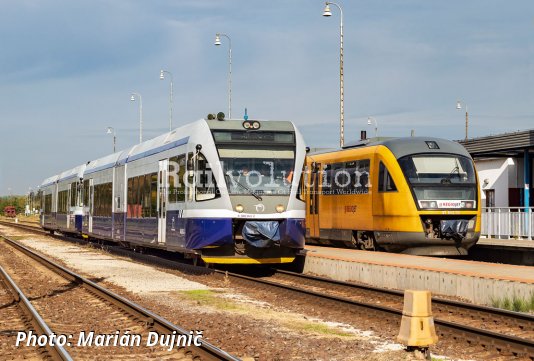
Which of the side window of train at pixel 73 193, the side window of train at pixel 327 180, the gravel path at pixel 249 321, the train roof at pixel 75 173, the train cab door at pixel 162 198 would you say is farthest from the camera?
the side window of train at pixel 73 193

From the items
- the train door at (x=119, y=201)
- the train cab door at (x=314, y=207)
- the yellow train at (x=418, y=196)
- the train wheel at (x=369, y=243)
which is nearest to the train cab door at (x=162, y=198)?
the yellow train at (x=418, y=196)

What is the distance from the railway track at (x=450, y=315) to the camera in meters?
9.96

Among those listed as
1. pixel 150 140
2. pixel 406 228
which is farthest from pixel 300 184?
pixel 150 140

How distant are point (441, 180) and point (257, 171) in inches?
250

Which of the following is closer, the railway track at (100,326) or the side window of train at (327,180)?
the railway track at (100,326)

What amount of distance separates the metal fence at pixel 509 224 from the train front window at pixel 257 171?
518 inches

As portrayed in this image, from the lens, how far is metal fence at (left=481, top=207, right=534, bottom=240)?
2847cm

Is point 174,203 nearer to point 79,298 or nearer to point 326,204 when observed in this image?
point 79,298

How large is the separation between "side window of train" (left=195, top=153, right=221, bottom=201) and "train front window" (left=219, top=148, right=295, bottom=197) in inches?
12.3

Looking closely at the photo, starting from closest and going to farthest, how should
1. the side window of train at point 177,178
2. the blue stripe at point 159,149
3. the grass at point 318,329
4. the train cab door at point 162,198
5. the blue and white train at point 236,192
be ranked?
1. the grass at point 318,329
2. the blue and white train at point 236,192
3. the side window of train at point 177,178
4. the blue stripe at point 159,149
5. the train cab door at point 162,198

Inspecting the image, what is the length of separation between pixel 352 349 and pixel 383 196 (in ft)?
43.9

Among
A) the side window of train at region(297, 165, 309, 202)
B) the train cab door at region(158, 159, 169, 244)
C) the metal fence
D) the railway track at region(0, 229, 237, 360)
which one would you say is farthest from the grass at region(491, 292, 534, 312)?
the metal fence

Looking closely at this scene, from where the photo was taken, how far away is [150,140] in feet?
82.7

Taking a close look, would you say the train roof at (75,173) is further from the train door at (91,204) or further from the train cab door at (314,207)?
the train cab door at (314,207)
